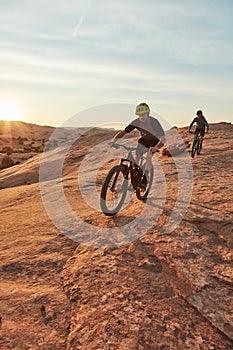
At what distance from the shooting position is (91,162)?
15695 millimetres

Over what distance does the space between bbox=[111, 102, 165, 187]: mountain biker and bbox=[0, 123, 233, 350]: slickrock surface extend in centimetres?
139

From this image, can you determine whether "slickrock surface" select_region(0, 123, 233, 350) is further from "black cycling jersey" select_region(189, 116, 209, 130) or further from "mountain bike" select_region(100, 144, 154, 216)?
"black cycling jersey" select_region(189, 116, 209, 130)

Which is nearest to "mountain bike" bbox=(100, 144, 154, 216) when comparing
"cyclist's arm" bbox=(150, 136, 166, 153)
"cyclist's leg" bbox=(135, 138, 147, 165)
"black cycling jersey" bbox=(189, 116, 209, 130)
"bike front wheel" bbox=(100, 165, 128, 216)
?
"bike front wheel" bbox=(100, 165, 128, 216)

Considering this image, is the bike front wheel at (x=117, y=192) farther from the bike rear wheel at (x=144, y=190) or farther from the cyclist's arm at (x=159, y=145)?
the cyclist's arm at (x=159, y=145)

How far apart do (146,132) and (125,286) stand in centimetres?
409

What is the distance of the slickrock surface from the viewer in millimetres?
3688

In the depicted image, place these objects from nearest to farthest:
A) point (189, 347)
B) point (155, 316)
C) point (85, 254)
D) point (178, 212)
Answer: point (189, 347), point (155, 316), point (85, 254), point (178, 212)

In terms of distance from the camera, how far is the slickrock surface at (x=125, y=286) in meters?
3.69

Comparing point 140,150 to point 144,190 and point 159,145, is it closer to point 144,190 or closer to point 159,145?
point 159,145

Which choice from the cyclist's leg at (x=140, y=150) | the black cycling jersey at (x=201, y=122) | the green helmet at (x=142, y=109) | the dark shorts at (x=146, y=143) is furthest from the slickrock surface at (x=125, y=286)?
the black cycling jersey at (x=201, y=122)

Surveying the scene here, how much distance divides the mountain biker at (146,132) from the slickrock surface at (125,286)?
4.56 feet

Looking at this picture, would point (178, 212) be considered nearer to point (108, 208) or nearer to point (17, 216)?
point (108, 208)

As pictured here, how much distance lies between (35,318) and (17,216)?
4551 millimetres

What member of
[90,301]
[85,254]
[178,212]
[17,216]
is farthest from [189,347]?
[17,216]
